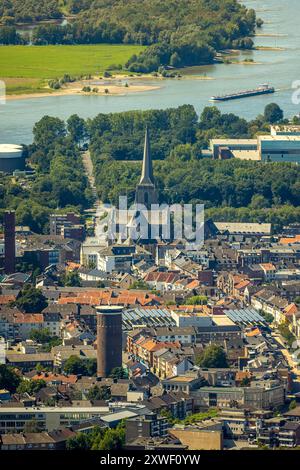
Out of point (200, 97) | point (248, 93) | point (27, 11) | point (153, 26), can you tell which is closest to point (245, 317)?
point (200, 97)

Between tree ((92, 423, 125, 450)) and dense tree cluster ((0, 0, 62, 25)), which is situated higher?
tree ((92, 423, 125, 450))

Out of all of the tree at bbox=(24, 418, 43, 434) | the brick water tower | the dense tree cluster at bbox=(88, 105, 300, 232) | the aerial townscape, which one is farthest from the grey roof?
the dense tree cluster at bbox=(88, 105, 300, 232)

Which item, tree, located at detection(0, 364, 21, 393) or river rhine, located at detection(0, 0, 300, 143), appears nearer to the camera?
tree, located at detection(0, 364, 21, 393)

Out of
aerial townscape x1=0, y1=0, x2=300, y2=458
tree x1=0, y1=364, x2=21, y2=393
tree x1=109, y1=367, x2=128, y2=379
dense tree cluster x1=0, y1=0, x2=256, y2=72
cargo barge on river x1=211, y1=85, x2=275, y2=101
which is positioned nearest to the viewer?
aerial townscape x1=0, y1=0, x2=300, y2=458

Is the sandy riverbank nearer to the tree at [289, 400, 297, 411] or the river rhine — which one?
the river rhine

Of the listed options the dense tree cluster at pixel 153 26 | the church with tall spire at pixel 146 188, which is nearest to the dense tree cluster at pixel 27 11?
the dense tree cluster at pixel 153 26

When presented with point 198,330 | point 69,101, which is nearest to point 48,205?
point 198,330

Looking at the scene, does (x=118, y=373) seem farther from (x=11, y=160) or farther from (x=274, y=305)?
(x=11, y=160)
